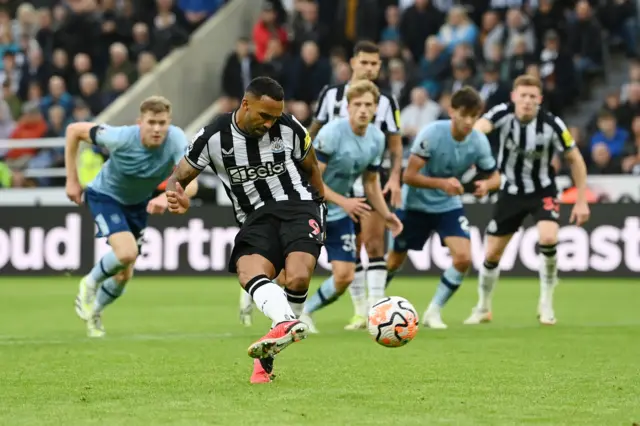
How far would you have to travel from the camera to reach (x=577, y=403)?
22.6 feet

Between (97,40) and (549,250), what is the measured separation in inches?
573

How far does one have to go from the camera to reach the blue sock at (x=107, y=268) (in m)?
11.1

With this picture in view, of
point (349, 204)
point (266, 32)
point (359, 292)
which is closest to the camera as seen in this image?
point (349, 204)

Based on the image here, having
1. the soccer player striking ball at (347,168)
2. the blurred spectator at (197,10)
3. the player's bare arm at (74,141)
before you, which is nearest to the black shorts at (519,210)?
the soccer player striking ball at (347,168)

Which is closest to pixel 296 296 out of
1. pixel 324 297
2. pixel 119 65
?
pixel 324 297

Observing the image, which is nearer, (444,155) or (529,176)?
(444,155)

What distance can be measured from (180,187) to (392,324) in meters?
1.56

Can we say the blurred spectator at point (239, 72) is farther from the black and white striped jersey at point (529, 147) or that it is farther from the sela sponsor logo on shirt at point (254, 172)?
the sela sponsor logo on shirt at point (254, 172)

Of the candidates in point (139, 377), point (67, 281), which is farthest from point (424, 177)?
point (67, 281)

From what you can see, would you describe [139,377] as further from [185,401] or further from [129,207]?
[129,207]

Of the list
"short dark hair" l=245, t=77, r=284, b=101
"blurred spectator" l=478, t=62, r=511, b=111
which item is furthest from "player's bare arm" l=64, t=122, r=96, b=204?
"blurred spectator" l=478, t=62, r=511, b=111

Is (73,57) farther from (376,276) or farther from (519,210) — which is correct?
(519,210)

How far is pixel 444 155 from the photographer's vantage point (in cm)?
1188

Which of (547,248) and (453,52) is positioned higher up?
(453,52)
